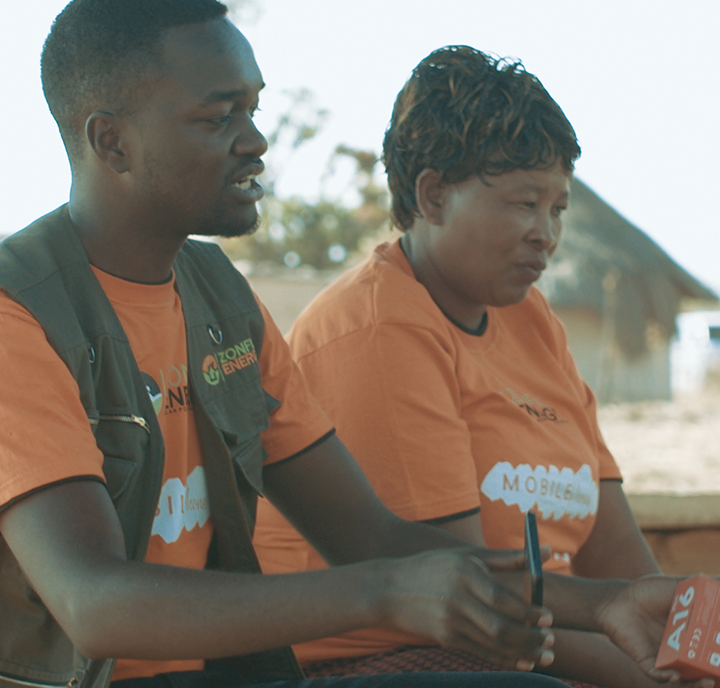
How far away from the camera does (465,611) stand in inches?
46.6

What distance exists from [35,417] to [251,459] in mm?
518

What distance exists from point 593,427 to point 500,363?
0.40 meters

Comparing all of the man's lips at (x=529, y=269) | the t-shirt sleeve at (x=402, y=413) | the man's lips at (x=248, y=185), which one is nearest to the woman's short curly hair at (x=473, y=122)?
the man's lips at (x=529, y=269)

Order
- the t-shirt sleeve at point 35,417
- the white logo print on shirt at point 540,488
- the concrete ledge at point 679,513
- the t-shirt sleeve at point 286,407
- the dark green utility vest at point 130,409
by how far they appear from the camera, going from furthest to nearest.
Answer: the concrete ledge at point 679,513 < the white logo print on shirt at point 540,488 < the t-shirt sleeve at point 286,407 < the dark green utility vest at point 130,409 < the t-shirt sleeve at point 35,417

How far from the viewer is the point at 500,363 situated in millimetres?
2242

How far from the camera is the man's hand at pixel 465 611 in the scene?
1.18m

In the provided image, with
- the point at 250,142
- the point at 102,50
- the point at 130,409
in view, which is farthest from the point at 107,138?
the point at 130,409

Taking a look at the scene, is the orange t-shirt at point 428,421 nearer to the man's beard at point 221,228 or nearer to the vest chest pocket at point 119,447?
the man's beard at point 221,228

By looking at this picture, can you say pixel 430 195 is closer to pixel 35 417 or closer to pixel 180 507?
pixel 180 507

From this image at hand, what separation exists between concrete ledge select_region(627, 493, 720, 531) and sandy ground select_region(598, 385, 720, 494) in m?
1.80

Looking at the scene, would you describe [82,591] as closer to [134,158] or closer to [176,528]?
[176,528]

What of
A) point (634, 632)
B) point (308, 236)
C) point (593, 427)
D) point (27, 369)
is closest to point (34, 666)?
point (27, 369)

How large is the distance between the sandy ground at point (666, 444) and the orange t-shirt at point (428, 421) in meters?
2.85

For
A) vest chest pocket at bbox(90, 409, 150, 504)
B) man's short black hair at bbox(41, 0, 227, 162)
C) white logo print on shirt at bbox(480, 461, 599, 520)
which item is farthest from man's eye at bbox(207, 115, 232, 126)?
white logo print on shirt at bbox(480, 461, 599, 520)
